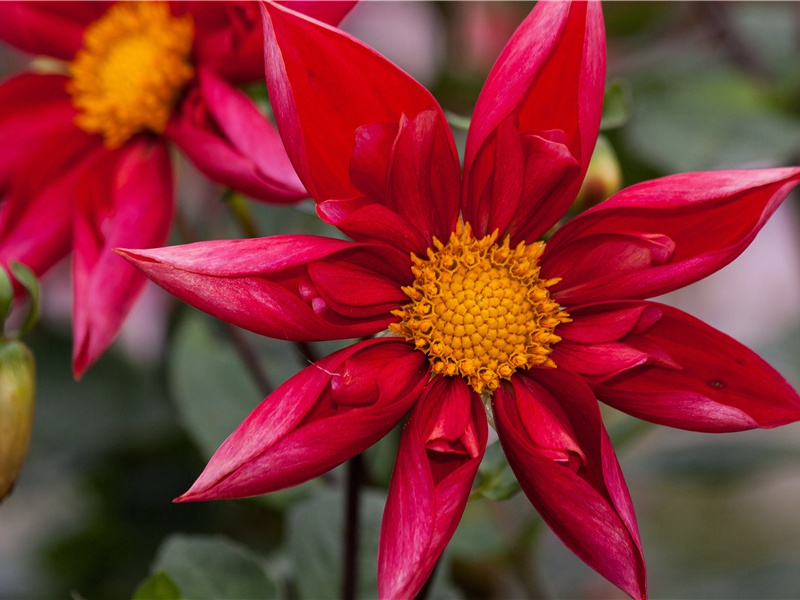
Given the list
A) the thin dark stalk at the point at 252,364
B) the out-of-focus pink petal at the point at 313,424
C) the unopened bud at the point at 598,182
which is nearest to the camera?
the out-of-focus pink petal at the point at 313,424

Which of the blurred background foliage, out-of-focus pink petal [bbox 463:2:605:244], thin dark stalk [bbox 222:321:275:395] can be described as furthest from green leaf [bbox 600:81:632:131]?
thin dark stalk [bbox 222:321:275:395]

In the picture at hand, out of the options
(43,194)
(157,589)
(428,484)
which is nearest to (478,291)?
(428,484)

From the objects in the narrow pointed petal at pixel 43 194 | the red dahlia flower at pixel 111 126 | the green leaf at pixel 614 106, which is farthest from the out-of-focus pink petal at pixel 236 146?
the green leaf at pixel 614 106

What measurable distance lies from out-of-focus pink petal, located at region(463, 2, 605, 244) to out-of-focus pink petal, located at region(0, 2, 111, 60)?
0.36m

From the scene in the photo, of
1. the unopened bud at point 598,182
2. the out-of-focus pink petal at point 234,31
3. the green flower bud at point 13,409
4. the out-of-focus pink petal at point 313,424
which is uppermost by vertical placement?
the out-of-focus pink petal at point 234,31

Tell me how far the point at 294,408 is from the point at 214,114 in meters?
0.24

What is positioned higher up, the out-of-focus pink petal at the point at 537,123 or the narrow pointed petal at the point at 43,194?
the out-of-focus pink petal at the point at 537,123

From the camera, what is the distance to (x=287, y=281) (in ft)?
1.45

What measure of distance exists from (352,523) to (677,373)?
202 mm

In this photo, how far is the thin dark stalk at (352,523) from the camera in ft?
1.62

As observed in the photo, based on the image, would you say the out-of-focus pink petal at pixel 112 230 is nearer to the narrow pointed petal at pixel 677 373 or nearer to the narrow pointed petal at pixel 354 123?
the narrow pointed petal at pixel 354 123

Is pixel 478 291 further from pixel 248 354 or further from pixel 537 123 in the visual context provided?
pixel 248 354

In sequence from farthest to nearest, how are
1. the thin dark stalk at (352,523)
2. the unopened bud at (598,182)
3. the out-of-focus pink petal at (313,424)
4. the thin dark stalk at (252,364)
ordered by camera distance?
the thin dark stalk at (252,364), the unopened bud at (598,182), the thin dark stalk at (352,523), the out-of-focus pink petal at (313,424)

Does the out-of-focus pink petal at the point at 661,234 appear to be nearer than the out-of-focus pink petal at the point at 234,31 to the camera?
Yes
